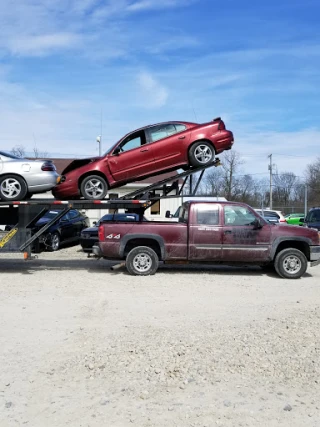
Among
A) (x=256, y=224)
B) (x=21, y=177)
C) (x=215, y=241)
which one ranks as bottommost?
(x=215, y=241)

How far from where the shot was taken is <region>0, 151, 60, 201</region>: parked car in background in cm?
1000

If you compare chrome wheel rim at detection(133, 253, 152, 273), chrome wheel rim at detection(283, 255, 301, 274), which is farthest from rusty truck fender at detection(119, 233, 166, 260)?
chrome wheel rim at detection(283, 255, 301, 274)

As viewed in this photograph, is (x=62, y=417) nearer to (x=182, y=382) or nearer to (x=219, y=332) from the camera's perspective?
(x=182, y=382)

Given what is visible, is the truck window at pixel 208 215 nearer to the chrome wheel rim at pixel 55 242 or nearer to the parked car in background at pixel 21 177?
the parked car in background at pixel 21 177

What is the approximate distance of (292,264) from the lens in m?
10.1

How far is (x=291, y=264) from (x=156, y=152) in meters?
3.91

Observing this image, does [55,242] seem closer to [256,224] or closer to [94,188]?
[94,188]

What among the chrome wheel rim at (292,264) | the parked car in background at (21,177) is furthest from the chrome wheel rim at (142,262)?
the chrome wheel rim at (292,264)

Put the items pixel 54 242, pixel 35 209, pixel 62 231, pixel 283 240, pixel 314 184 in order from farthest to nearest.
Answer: pixel 314 184 → pixel 62 231 → pixel 54 242 → pixel 35 209 → pixel 283 240

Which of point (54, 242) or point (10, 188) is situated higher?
point (10, 188)

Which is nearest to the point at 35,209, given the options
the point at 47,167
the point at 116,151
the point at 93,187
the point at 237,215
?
the point at 47,167

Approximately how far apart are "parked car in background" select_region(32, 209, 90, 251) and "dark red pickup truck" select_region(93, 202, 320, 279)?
474 centimetres

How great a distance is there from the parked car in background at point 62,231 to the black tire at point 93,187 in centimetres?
416

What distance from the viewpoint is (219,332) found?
18.4 ft
